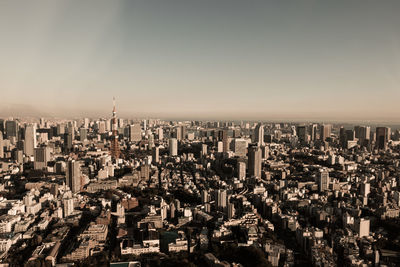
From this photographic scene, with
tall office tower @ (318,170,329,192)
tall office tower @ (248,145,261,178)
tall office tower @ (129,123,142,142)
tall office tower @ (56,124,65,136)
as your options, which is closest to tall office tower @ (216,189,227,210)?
tall office tower @ (318,170,329,192)

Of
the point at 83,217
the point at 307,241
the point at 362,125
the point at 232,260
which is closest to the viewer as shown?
the point at 232,260

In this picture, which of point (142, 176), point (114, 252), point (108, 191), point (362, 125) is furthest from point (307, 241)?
point (362, 125)

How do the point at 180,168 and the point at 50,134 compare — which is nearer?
the point at 180,168

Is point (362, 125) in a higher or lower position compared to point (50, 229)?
higher

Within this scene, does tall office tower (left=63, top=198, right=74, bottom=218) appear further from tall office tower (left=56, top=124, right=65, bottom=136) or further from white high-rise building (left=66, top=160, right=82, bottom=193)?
tall office tower (left=56, top=124, right=65, bottom=136)

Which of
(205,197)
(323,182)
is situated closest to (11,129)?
(205,197)

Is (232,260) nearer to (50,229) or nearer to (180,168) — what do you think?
(50,229)
